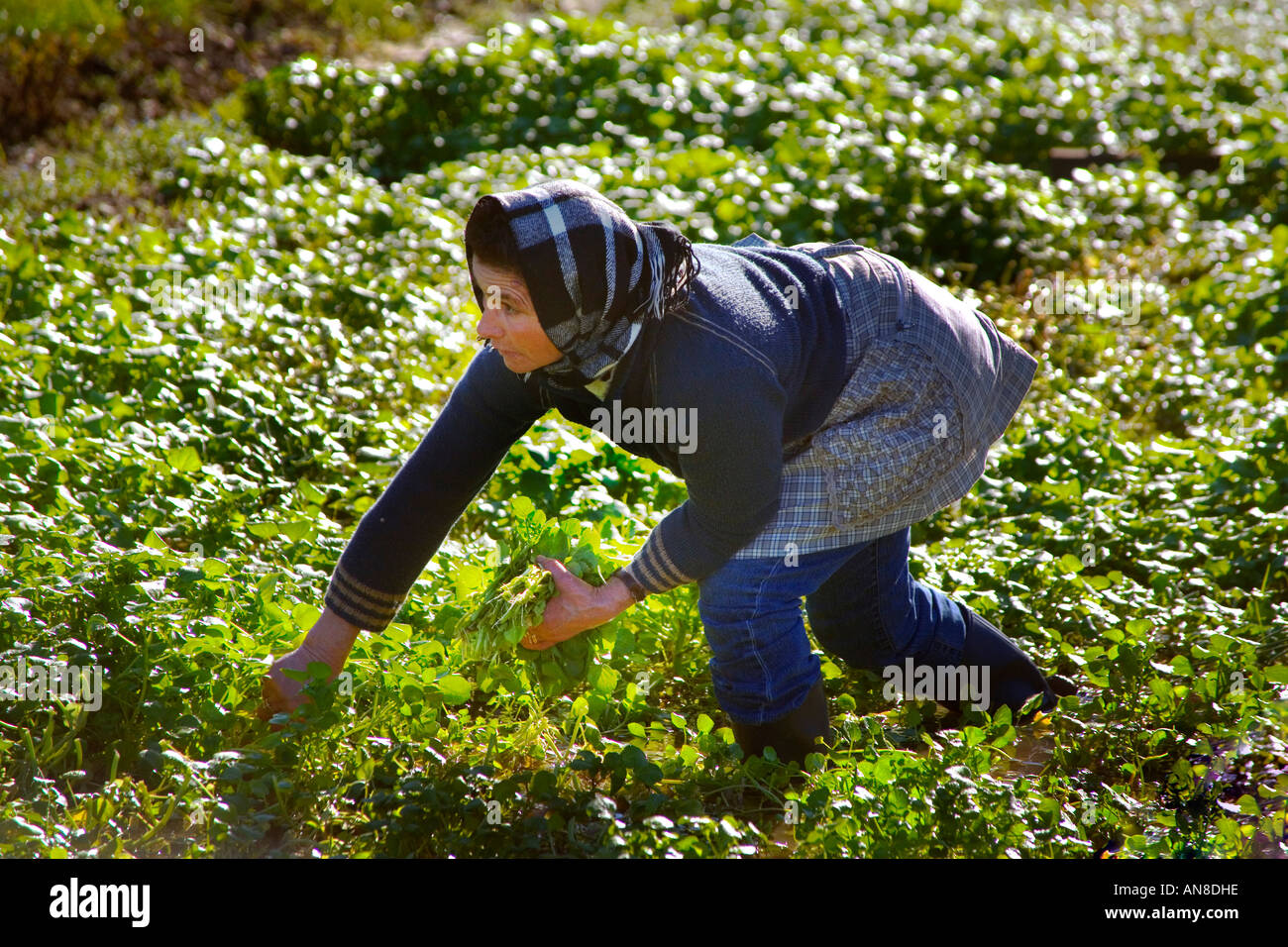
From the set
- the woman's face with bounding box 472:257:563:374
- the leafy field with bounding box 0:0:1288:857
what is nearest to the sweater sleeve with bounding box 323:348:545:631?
the leafy field with bounding box 0:0:1288:857

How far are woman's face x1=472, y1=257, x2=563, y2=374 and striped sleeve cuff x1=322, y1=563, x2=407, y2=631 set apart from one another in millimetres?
693

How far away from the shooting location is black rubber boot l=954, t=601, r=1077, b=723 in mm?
3143

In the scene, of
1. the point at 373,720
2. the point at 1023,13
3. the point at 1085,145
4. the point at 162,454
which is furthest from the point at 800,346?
the point at 1023,13

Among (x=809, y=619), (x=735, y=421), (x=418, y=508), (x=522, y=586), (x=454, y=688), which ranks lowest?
(x=454, y=688)

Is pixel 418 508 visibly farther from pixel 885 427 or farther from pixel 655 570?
pixel 885 427

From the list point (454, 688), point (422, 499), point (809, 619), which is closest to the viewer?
point (422, 499)

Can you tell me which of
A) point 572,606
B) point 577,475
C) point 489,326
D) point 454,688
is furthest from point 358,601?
point 577,475

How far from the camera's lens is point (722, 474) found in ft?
7.79

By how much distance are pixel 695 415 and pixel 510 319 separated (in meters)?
0.39

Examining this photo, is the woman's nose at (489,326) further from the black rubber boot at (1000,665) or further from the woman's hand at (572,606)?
the black rubber boot at (1000,665)

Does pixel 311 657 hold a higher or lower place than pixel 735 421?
lower

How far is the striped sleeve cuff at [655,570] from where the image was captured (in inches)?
100

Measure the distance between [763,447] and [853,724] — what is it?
83 cm

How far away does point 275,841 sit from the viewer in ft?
8.51
